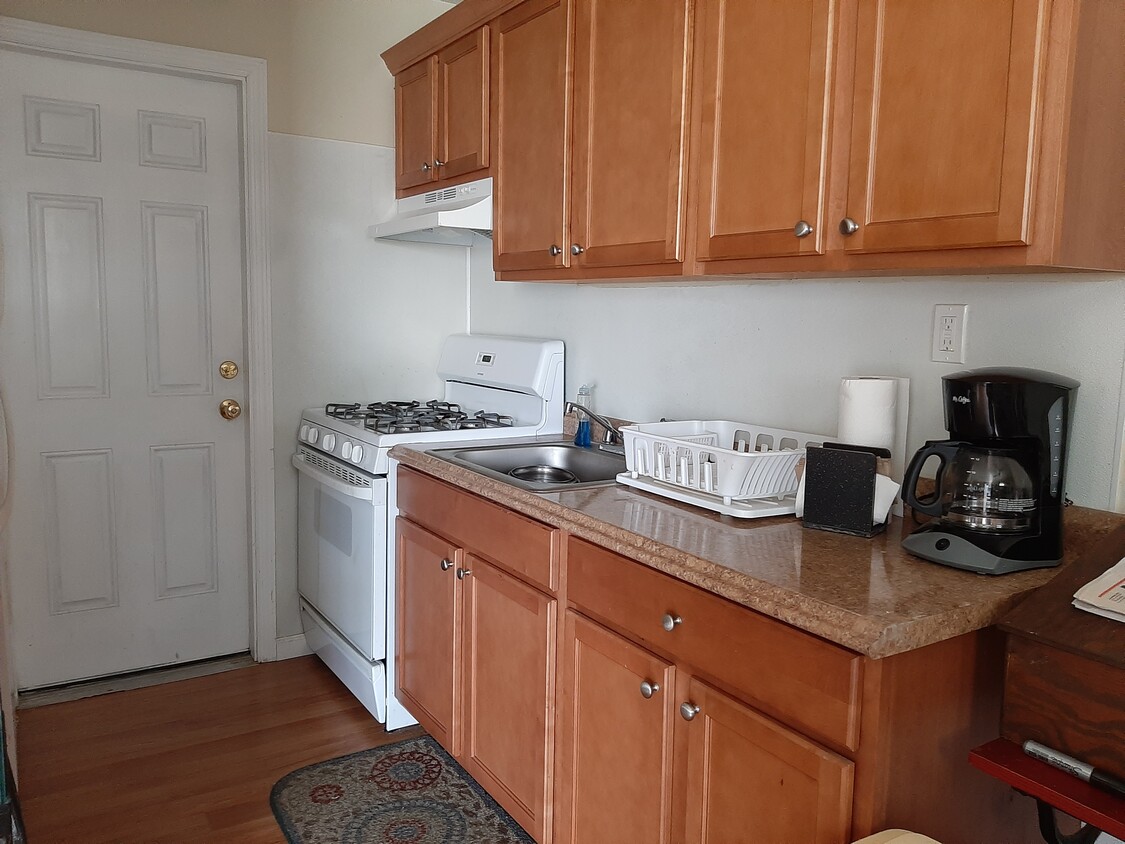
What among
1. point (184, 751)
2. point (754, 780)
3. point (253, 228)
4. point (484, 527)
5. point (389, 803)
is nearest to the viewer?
point (754, 780)

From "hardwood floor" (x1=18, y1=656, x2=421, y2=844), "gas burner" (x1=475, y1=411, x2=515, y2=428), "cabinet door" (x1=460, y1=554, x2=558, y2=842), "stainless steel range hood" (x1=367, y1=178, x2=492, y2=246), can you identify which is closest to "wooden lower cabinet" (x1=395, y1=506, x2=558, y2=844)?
"cabinet door" (x1=460, y1=554, x2=558, y2=842)

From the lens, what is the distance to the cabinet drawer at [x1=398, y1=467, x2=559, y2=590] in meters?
1.91

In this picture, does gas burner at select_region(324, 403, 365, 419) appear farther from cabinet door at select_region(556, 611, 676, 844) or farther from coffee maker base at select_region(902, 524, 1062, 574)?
coffee maker base at select_region(902, 524, 1062, 574)

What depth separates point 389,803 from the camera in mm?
2332

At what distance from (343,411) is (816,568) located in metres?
2.12

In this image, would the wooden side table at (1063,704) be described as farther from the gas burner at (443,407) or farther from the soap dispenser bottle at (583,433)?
the gas burner at (443,407)

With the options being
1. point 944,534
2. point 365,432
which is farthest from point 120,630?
point 944,534

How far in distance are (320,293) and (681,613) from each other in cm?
226

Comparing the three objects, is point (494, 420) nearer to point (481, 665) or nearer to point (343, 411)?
point (343, 411)

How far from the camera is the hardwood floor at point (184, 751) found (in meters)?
2.23

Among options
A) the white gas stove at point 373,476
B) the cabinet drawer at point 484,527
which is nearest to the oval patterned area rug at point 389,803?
the white gas stove at point 373,476

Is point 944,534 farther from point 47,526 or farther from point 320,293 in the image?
point 47,526

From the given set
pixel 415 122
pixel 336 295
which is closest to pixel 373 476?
pixel 336 295

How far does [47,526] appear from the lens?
290 cm
